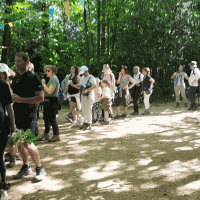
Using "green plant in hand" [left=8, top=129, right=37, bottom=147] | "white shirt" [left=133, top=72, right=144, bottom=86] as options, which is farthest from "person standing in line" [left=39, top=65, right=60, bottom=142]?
"white shirt" [left=133, top=72, right=144, bottom=86]

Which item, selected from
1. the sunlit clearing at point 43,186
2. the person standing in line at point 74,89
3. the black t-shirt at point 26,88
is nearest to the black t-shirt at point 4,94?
the black t-shirt at point 26,88

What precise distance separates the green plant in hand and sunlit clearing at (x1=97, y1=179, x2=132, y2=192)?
50.3 inches

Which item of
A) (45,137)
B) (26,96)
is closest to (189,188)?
(26,96)

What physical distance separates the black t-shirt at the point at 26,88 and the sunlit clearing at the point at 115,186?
5.34 feet

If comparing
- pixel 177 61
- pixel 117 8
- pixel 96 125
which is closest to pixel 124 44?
pixel 117 8

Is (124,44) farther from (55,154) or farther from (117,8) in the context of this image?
(55,154)

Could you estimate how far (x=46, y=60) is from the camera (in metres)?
17.2

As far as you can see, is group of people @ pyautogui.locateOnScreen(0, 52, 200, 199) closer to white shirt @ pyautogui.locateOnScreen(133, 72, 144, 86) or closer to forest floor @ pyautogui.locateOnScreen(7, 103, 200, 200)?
white shirt @ pyautogui.locateOnScreen(133, 72, 144, 86)

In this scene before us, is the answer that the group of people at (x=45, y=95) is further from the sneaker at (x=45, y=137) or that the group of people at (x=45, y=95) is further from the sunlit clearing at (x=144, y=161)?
the sunlit clearing at (x=144, y=161)

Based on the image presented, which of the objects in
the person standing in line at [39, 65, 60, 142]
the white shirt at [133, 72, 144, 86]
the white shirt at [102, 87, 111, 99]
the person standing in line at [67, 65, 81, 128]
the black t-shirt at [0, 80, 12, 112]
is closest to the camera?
the black t-shirt at [0, 80, 12, 112]

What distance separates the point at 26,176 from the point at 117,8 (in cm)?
1380

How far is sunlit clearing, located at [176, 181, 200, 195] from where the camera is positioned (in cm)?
352

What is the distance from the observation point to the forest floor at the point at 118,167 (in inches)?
141

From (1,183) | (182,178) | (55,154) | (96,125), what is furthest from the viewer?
(96,125)
